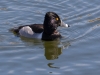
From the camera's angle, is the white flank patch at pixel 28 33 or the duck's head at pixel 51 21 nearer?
the duck's head at pixel 51 21

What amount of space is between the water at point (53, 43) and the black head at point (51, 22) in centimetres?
38

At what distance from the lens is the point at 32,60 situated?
31.2 feet

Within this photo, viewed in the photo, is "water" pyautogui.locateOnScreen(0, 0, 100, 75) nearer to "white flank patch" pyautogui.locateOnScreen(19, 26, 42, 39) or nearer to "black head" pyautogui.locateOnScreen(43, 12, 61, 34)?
"white flank patch" pyautogui.locateOnScreen(19, 26, 42, 39)

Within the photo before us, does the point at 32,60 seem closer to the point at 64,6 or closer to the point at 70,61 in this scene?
the point at 70,61

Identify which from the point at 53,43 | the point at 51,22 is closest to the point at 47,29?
the point at 51,22

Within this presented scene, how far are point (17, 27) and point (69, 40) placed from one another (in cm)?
189

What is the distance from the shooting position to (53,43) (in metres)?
11.1

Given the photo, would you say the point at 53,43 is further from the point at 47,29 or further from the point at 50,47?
the point at 47,29

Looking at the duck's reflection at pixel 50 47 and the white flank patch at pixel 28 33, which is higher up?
the white flank patch at pixel 28 33

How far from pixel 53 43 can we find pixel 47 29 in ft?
1.47

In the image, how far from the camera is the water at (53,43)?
9.06 m

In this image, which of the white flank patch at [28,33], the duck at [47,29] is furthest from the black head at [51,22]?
the white flank patch at [28,33]

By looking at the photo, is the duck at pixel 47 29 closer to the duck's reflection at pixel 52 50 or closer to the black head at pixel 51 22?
the black head at pixel 51 22

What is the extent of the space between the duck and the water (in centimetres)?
20
